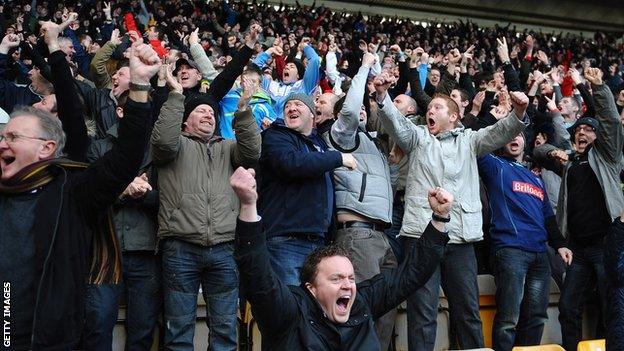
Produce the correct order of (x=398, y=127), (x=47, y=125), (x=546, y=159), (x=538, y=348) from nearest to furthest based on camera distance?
(x=47, y=125) < (x=538, y=348) < (x=398, y=127) < (x=546, y=159)

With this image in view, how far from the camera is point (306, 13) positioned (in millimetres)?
19359

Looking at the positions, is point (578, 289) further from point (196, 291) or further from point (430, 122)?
point (196, 291)

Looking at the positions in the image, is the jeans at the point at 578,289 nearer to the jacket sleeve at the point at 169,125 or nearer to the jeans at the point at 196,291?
the jeans at the point at 196,291

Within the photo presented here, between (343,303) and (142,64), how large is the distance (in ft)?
3.93

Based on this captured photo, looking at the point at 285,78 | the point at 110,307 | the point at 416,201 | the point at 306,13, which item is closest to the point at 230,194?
the point at 110,307

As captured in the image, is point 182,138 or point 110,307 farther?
point 182,138

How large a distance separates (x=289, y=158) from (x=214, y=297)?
34.1 inches

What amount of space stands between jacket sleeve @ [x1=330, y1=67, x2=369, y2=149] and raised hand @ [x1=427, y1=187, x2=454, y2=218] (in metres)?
1.48

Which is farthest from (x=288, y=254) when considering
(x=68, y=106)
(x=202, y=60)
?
(x=202, y=60)

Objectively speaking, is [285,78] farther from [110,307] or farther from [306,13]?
[306,13]

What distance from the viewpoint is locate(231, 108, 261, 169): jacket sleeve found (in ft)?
13.8

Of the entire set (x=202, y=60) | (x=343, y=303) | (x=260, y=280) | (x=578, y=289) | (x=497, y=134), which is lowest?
(x=578, y=289)

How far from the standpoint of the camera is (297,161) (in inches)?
167

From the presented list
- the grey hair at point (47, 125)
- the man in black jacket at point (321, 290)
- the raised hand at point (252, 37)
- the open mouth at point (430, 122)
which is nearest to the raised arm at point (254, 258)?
the man in black jacket at point (321, 290)
